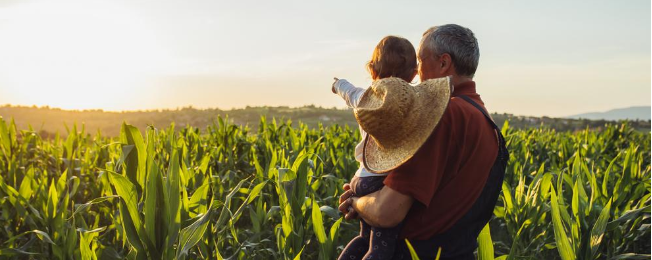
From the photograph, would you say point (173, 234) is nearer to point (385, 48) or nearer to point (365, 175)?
point (365, 175)

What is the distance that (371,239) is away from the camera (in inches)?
77.2

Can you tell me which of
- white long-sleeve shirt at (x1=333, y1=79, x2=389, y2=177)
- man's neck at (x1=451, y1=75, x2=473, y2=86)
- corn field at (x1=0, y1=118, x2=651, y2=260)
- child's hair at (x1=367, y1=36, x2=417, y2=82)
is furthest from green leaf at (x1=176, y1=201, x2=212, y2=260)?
man's neck at (x1=451, y1=75, x2=473, y2=86)

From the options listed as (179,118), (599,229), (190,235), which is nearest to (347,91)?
(190,235)

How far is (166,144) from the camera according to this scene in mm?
4504

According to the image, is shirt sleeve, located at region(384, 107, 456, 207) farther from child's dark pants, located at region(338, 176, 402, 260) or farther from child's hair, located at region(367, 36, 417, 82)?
child's hair, located at region(367, 36, 417, 82)

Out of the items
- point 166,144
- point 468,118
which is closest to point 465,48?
point 468,118

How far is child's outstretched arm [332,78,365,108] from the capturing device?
223 cm

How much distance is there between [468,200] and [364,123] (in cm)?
52

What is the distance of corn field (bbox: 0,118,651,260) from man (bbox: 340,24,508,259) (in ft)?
0.49

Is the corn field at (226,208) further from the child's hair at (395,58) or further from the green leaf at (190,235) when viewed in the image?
the child's hair at (395,58)

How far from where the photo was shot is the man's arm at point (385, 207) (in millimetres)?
1771

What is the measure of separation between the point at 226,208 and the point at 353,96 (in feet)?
2.42

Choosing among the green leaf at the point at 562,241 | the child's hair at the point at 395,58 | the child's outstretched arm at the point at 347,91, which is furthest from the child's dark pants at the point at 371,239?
the green leaf at the point at 562,241

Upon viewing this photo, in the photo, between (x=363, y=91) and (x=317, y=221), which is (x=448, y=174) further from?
(x=317, y=221)
